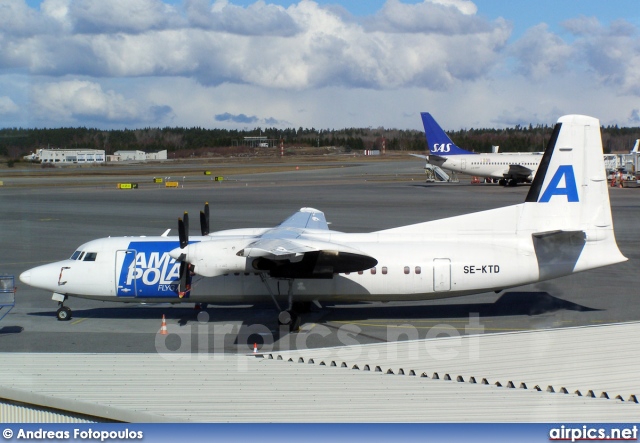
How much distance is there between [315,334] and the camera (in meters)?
19.0

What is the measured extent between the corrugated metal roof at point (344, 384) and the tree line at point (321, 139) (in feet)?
197

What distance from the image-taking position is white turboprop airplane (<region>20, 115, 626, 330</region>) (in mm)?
19000

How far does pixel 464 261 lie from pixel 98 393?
11.9m

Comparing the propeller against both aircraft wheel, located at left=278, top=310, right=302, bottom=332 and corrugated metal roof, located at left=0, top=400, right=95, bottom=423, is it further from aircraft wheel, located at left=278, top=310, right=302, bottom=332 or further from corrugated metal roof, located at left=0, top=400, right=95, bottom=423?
corrugated metal roof, located at left=0, top=400, right=95, bottom=423

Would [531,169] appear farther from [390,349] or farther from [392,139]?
[392,139]

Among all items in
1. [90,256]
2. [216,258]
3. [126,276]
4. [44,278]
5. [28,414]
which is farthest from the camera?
[90,256]

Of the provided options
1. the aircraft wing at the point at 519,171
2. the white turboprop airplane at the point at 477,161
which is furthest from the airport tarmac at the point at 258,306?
the white turboprop airplane at the point at 477,161

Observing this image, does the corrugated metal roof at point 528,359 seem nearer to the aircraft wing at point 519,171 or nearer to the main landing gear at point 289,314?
the main landing gear at point 289,314

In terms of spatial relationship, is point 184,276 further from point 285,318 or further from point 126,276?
point 285,318

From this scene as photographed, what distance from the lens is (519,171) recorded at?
69750 mm

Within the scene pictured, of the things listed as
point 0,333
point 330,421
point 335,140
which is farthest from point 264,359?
point 335,140

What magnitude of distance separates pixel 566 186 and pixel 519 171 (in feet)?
172

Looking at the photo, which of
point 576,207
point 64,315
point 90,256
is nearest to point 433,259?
point 576,207

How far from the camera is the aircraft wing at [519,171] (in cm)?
6962
